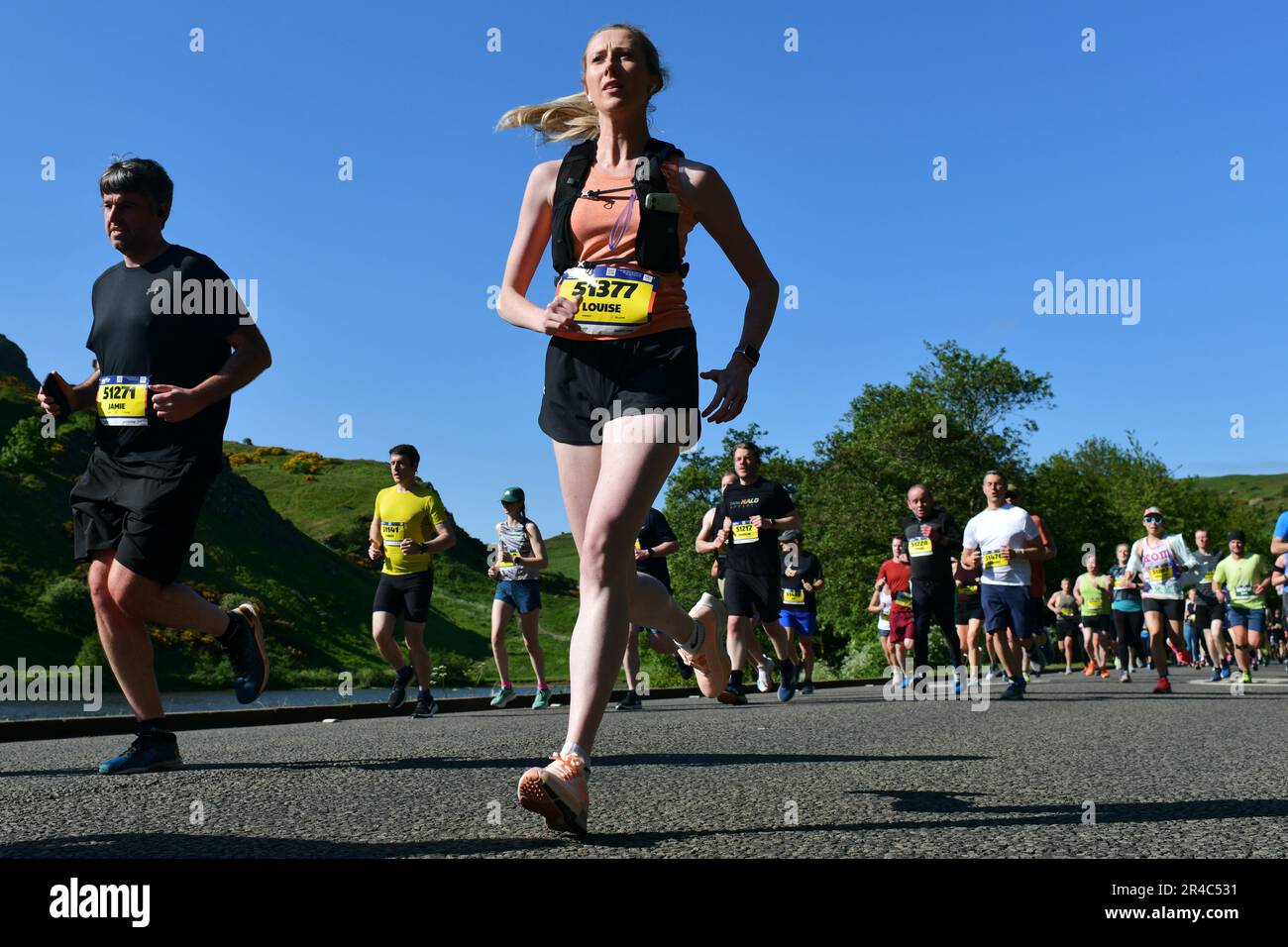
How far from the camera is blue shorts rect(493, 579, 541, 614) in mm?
12688

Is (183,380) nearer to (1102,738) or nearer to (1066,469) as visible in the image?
(1102,738)

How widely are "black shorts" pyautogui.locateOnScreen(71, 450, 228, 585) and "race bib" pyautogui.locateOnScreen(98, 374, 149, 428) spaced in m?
0.17

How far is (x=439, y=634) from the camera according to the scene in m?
90.9

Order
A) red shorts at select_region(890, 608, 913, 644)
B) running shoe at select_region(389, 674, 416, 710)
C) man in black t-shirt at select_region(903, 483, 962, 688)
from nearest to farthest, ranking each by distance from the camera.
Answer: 1. running shoe at select_region(389, 674, 416, 710)
2. man in black t-shirt at select_region(903, 483, 962, 688)
3. red shorts at select_region(890, 608, 913, 644)

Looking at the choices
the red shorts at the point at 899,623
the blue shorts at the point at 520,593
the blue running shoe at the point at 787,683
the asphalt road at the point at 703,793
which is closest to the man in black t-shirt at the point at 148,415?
the asphalt road at the point at 703,793

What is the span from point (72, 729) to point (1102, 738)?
7.08 m

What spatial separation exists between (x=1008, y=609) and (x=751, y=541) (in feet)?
9.16

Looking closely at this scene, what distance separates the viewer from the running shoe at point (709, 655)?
554 centimetres

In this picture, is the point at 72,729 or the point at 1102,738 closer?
the point at 1102,738

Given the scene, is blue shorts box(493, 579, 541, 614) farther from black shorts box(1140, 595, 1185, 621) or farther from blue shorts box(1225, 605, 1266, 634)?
blue shorts box(1225, 605, 1266, 634)

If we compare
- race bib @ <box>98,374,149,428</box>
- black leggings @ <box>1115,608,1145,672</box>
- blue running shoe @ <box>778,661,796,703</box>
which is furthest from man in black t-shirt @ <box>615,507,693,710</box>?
black leggings @ <box>1115,608,1145,672</box>

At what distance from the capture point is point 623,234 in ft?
13.7

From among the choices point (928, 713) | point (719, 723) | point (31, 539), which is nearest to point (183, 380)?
point (719, 723)

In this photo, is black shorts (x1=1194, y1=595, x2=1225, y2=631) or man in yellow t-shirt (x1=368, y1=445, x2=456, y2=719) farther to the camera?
black shorts (x1=1194, y1=595, x2=1225, y2=631)
